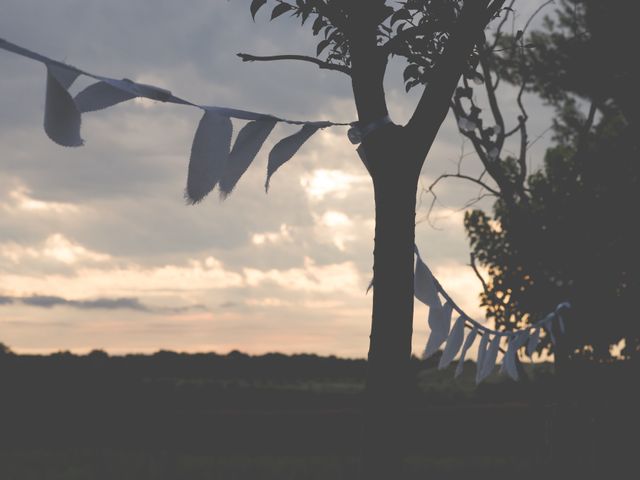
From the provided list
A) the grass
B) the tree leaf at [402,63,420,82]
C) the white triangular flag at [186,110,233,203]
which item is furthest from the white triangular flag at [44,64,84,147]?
the grass

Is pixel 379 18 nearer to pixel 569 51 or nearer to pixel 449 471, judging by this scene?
pixel 449 471

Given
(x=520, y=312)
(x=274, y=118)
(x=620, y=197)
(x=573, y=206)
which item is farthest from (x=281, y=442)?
(x=274, y=118)

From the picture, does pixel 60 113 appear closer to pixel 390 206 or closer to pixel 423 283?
pixel 390 206

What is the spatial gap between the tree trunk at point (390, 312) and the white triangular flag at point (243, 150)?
50.2 inches

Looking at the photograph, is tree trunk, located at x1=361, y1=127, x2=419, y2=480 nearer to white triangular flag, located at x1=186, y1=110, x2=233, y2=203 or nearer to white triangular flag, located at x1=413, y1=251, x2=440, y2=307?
white triangular flag, located at x1=413, y1=251, x2=440, y2=307

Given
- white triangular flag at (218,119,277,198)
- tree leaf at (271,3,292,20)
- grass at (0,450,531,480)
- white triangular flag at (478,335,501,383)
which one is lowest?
grass at (0,450,531,480)

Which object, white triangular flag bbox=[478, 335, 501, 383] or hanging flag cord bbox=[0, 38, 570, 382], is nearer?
hanging flag cord bbox=[0, 38, 570, 382]

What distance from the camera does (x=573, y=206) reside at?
1509 centimetres

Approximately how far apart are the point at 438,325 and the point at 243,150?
3.65 metres

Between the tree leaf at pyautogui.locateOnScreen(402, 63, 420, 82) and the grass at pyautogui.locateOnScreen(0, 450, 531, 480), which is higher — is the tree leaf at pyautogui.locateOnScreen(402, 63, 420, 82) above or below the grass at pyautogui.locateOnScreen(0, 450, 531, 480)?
above

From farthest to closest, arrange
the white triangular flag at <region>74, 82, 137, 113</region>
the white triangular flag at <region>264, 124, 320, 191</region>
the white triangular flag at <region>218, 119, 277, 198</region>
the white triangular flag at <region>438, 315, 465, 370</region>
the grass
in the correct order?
the grass → the white triangular flag at <region>438, 315, 465, 370</region> → the white triangular flag at <region>264, 124, 320, 191</region> → the white triangular flag at <region>218, 119, 277, 198</region> → the white triangular flag at <region>74, 82, 137, 113</region>

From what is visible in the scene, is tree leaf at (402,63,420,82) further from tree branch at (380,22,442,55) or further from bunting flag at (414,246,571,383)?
bunting flag at (414,246,571,383)

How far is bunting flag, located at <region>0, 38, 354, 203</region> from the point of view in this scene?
3.61 m

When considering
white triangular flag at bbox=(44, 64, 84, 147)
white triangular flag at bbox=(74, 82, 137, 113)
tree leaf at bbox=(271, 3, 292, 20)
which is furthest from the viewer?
tree leaf at bbox=(271, 3, 292, 20)
